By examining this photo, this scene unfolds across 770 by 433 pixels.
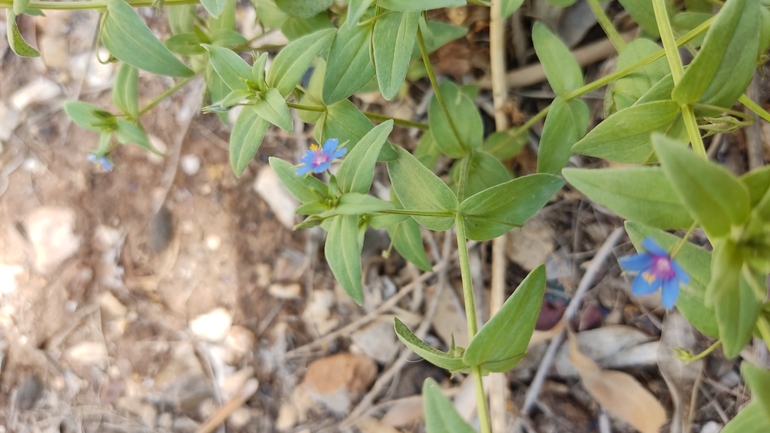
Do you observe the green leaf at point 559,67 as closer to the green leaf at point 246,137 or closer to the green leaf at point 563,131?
the green leaf at point 563,131

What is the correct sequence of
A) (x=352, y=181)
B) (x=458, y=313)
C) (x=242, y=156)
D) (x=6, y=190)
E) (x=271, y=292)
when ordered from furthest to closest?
(x=6, y=190)
(x=271, y=292)
(x=458, y=313)
(x=242, y=156)
(x=352, y=181)

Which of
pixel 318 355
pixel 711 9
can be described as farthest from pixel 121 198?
pixel 711 9

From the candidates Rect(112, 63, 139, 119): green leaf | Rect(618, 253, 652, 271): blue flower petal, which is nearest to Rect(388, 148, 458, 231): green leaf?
Rect(618, 253, 652, 271): blue flower petal

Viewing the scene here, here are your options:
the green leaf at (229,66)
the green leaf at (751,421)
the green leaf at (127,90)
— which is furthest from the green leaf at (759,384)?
the green leaf at (127,90)

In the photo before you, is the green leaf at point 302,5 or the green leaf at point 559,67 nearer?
the green leaf at point 302,5

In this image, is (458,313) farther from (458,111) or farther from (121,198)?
(121,198)

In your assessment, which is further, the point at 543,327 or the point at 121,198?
the point at 121,198

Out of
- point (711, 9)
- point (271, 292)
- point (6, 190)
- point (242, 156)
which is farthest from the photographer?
point (6, 190)
